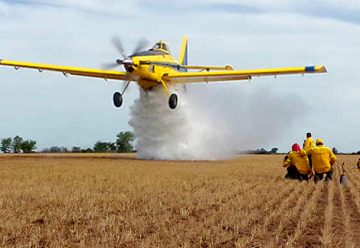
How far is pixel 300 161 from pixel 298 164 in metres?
0.14

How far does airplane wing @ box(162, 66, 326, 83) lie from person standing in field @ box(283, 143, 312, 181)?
14.6m

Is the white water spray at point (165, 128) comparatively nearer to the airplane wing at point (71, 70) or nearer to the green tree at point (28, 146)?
the airplane wing at point (71, 70)

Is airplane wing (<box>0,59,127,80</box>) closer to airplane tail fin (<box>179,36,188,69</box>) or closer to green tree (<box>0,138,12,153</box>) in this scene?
airplane tail fin (<box>179,36,188,69</box>)

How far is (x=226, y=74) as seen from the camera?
36.2 m

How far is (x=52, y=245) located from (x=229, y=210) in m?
4.61

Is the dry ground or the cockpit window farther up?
the cockpit window

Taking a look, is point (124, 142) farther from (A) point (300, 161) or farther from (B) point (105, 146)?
(A) point (300, 161)

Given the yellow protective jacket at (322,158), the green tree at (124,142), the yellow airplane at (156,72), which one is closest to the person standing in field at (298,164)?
the yellow protective jacket at (322,158)

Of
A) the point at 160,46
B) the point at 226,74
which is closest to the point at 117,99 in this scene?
the point at 160,46

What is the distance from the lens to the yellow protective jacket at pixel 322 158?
18000 millimetres

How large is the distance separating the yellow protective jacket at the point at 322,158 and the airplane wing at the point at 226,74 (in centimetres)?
1510

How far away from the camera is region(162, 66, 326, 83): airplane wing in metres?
33.4

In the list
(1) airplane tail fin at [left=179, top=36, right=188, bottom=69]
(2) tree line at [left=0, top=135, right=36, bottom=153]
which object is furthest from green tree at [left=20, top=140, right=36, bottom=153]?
(1) airplane tail fin at [left=179, top=36, right=188, bottom=69]

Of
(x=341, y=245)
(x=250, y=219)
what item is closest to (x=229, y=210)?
(x=250, y=219)
